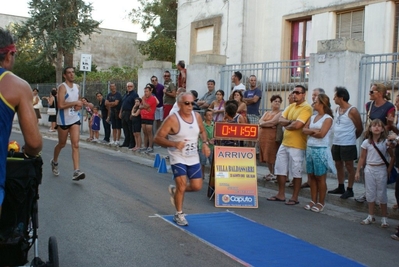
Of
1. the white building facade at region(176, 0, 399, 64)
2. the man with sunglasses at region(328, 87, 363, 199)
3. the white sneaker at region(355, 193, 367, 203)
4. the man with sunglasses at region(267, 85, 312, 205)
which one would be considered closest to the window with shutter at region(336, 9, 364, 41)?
the white building facade at region(176, 0, 399, 64)

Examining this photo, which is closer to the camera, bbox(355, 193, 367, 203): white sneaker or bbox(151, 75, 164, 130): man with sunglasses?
bbox(355, 193, 367, 203): white sneaker

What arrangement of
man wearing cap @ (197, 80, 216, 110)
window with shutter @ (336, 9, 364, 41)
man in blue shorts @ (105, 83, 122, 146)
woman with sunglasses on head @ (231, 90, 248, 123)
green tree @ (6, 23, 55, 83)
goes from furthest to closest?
green tree @ (6, 23, 55, 83) < man in blue shorts @ (105, 83, 122, 146) < window with shutter @ (336, 9, 364, 41) < man wearing cap @ (197, 80, 216, 110) < woman with sunglasses on head @ (231, 90, 248, 123)

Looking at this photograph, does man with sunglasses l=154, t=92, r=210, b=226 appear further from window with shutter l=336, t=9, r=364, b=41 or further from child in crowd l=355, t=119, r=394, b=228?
window with shutter l=336, t=9, r=364, b=41

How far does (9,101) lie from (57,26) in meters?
31.3

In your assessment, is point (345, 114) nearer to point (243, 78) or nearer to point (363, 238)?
point (363, 238)

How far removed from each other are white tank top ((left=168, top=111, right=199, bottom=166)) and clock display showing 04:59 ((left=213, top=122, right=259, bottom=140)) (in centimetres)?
200

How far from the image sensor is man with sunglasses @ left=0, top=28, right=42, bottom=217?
343 cm

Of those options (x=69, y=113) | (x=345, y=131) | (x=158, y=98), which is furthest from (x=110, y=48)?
(x=345, y=131)

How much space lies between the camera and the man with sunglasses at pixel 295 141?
29.0 ft

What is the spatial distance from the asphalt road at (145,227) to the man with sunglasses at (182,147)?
0.50 metres

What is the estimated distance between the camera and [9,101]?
11.3 feet

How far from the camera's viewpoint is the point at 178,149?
278 inches

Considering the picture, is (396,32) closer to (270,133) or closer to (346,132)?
(270,133)

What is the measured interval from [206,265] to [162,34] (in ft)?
110
